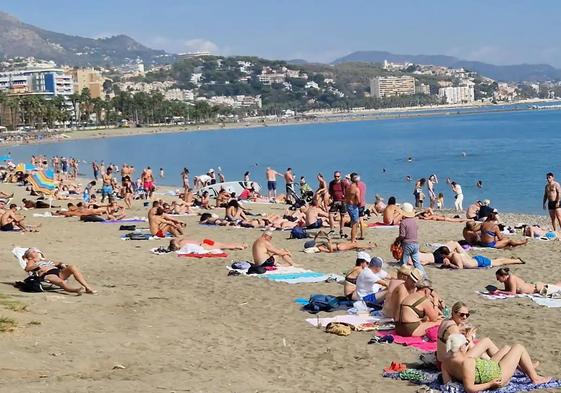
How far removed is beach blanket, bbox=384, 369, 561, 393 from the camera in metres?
6.20

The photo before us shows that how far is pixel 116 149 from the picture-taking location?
8069 cm

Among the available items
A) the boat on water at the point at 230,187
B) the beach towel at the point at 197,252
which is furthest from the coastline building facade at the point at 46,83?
the beach towel at the point at 197,252

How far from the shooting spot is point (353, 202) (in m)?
14.2

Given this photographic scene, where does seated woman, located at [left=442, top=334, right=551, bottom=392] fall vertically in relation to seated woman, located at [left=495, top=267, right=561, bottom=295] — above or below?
above

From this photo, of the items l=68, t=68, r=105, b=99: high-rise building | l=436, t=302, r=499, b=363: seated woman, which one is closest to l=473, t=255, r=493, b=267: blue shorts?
l=436, t=302, r=499, b=363: seated woman

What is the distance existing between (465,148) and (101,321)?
211ft

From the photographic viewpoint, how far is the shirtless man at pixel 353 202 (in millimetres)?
14070

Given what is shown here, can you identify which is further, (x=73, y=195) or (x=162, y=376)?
(x=73, y=195)

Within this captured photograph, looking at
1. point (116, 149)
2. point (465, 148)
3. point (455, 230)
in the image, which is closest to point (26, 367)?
point (455, 230)

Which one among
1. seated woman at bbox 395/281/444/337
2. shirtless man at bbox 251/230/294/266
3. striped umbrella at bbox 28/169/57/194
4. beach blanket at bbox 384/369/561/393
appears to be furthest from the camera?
striped umbrella at bbox 28/169/57/194

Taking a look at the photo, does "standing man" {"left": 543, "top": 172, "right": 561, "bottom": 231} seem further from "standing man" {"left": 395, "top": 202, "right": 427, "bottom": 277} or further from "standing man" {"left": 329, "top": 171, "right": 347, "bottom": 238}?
"standing man" {"left": 395, "top": 202, "right": 427, "bottom": 277}

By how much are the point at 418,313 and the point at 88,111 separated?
135m

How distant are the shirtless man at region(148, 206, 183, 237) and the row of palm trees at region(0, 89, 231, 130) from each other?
106618 mm

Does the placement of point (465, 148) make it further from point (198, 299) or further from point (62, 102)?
point (62, 102)
